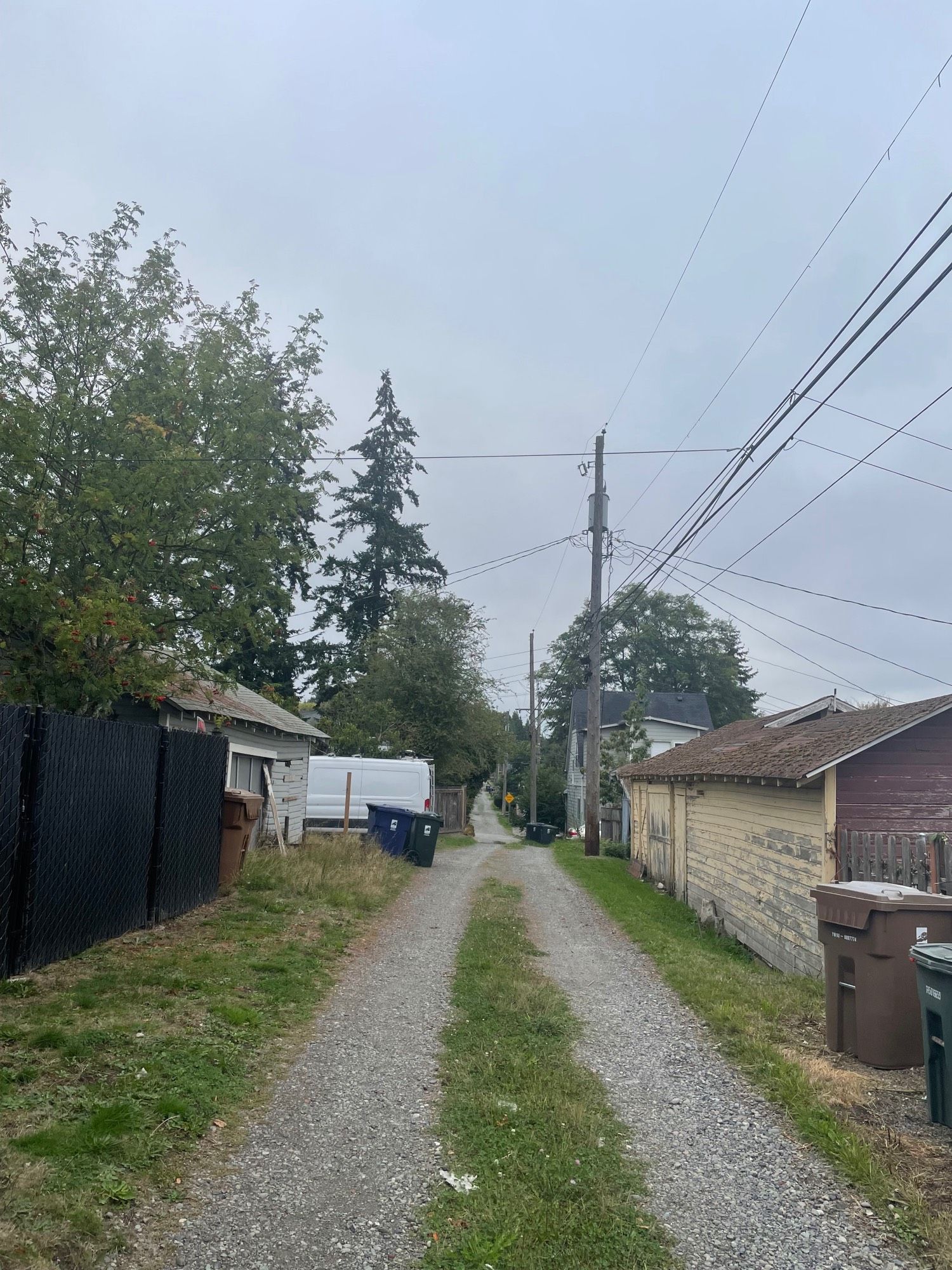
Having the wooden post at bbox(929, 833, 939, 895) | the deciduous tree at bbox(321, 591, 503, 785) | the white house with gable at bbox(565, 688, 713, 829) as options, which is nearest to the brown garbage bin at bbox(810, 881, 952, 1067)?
the wooden post at bbox(929, 833, 939, 895)

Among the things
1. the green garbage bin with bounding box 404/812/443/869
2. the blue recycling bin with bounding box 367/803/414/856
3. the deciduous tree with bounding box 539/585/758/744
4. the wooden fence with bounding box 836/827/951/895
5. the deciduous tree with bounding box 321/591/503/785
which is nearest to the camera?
the wooden fence with bounding box 836/827/951/895

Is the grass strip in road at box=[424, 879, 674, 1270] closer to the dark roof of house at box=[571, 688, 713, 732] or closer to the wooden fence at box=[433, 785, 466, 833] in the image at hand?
the wooden fence at box=[433, 785, 466, 833]

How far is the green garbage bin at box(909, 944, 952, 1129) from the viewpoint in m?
5.11

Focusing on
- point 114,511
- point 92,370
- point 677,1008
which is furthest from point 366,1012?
point 92,370

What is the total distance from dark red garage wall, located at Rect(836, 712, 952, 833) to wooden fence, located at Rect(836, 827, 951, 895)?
0.43 m

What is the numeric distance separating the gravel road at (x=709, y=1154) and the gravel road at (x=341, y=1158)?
1158mm

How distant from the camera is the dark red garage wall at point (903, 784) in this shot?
941 centimetres

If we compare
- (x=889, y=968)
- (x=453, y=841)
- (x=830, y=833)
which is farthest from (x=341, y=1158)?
(x=453, y=841)

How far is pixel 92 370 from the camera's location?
10.2 m

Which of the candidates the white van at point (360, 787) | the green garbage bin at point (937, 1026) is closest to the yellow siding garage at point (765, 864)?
the green garbage bin at point (937, 1026)

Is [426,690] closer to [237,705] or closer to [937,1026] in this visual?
[237,705]

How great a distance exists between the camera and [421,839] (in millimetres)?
20016

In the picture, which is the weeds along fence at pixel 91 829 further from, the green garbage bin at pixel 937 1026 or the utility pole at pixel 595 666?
the utility pole at pixel 595 666

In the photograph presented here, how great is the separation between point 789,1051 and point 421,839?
546 inches
